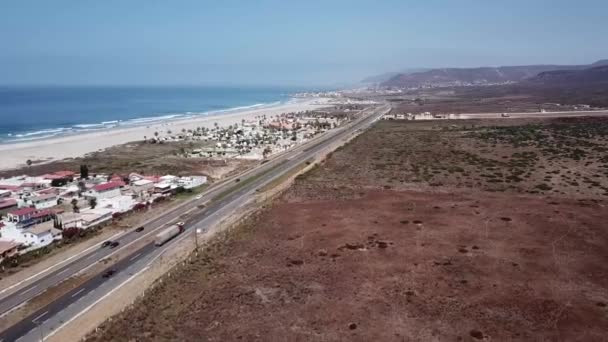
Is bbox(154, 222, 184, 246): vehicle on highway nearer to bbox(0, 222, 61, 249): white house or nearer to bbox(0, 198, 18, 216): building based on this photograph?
bbox(0, 222, 61, 249): white house

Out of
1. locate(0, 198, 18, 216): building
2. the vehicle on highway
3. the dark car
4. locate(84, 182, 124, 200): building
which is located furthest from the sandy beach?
the dark car

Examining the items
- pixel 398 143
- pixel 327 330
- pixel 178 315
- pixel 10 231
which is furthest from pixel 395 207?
pixel 398 143

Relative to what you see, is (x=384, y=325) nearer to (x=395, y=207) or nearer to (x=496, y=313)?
(x=496, y=313)

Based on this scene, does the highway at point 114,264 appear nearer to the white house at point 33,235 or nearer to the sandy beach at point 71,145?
the white house at point 33,235

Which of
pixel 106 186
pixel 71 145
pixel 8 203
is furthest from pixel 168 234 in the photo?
pixel 71 145

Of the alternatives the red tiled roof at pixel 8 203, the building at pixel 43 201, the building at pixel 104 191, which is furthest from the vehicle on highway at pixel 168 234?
the red tiled roof at pixel 8 203
